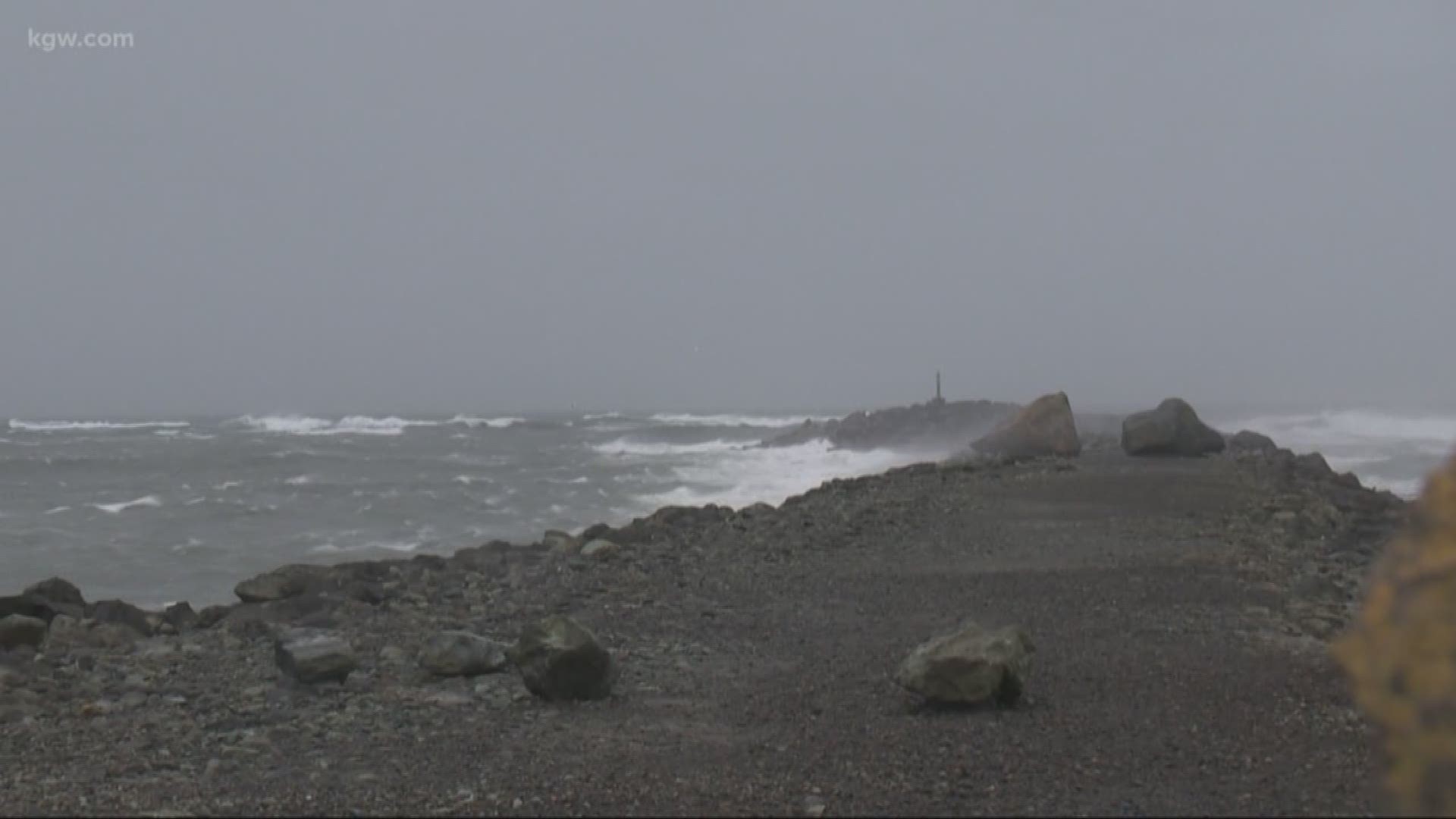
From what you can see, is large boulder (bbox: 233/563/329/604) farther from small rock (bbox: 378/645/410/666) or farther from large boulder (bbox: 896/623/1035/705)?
large boulder (bbox: 896/623/1035/705)

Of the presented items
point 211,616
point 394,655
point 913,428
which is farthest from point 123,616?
point 913,428

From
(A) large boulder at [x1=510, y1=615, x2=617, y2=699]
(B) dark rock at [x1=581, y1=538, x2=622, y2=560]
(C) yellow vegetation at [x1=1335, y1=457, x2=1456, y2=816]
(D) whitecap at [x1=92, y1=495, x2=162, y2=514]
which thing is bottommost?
(D) whitecap at [x1=92, y1=495, x2=162, y2=514]

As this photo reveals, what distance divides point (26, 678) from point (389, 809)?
431 centimetres

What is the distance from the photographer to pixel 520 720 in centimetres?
546

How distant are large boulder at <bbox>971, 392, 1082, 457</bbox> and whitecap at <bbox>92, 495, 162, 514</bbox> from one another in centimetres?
1526

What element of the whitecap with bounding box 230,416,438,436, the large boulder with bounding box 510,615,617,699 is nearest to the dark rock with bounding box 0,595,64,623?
the large boulder with bounding box 510,615,617,699

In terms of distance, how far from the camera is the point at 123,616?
9492mm

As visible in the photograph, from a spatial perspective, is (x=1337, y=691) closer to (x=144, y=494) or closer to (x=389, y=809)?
(x=389, y=809)

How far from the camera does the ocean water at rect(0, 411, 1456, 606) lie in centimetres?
1627

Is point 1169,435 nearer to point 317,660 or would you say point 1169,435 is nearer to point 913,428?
point 317,660

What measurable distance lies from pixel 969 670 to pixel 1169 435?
16520 mm

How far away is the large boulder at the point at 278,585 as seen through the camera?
10.4m

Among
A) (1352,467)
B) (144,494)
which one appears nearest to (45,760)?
(144,494)

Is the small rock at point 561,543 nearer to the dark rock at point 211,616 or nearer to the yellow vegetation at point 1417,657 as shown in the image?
the dark rock at point 211,616
